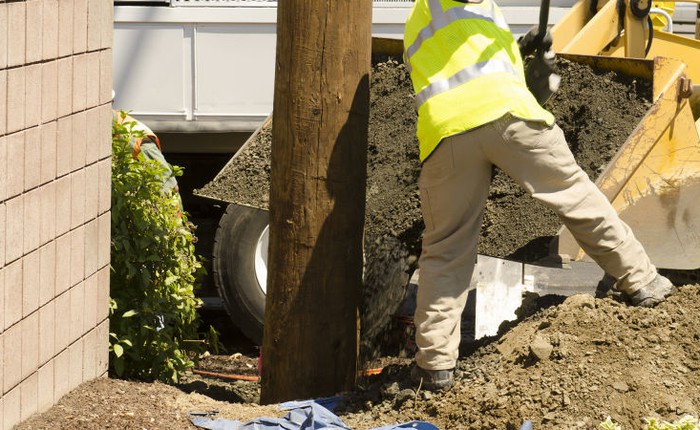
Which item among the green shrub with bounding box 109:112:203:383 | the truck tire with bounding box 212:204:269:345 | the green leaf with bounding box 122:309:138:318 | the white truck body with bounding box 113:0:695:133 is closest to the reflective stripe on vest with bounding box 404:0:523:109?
the green shrub with bounding box 109:112:203:383

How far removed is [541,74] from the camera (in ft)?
16.6

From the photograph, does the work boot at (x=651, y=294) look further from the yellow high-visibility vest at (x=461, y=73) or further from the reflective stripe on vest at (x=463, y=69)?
the reflective stripe on vest at (x=463, y=69)

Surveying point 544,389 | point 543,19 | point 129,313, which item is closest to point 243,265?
point 129,313

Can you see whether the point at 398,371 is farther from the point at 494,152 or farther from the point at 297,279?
the point at 494,152

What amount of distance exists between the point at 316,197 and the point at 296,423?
970 millimetres

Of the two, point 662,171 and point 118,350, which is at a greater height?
point 662,171

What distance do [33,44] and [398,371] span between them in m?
2.08

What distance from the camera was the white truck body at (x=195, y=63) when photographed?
7418 millimetres

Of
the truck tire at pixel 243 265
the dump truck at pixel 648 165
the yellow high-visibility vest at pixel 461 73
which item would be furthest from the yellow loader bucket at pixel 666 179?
the truck tire at pixel 243 265

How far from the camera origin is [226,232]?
735 centimetres

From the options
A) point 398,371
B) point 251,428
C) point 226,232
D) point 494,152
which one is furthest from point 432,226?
point 226,232

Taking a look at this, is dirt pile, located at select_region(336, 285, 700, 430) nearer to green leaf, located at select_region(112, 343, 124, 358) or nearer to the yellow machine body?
the yellow machine body

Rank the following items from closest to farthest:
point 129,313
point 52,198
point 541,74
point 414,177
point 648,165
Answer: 1. point 52,198
2. point 541,74
3. point 129,313
4. point 648,165
5. point 414,177

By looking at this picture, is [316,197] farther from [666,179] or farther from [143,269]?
[666,179]
